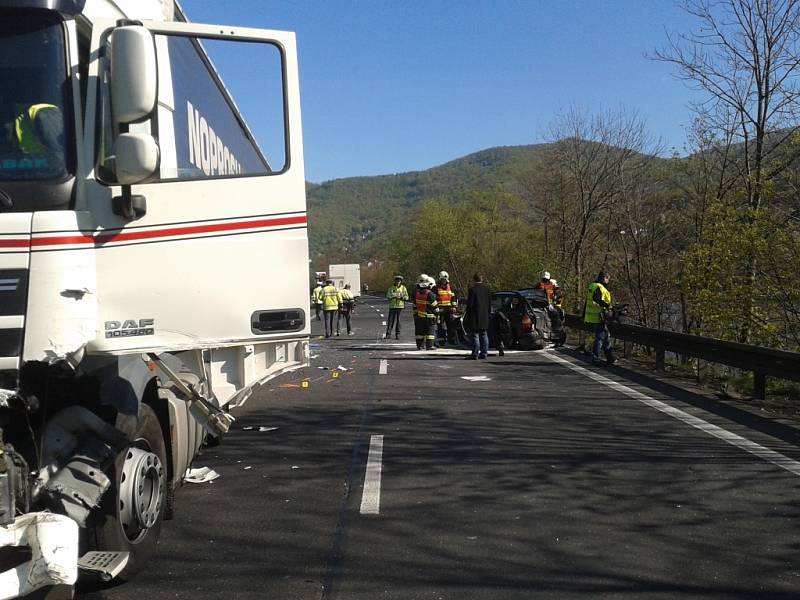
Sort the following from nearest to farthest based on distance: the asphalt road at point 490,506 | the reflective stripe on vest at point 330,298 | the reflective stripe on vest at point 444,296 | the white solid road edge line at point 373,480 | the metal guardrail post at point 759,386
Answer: the asphalt road at point 490,506 < the white solid road edge line at point 373,480 < the metal guardrail post at point 759,386 < the reflective stripe on vest at point 444,296 < the reflective stripe on vest at point 330,298

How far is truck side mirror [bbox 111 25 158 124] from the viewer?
12.3 ft

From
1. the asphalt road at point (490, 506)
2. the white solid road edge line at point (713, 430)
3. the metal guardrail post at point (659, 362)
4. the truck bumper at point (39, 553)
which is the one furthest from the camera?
the metal guardrail post at point (659, 362)

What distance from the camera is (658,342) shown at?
14648 millimetres

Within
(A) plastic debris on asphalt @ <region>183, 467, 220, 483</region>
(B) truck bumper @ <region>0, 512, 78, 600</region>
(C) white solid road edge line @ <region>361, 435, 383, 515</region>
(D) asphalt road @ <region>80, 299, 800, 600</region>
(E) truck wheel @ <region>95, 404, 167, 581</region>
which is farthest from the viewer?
(A) plastic debris on asphalt @ <region>183, 467, 220, 483</region>

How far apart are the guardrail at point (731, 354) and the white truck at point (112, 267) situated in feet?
24.1

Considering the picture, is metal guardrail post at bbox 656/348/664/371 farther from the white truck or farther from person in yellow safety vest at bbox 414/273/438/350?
the white truck

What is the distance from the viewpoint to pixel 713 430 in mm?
8578

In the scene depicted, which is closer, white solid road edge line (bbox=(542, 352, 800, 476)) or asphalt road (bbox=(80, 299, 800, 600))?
asphalt road (bbox=(80, 299, 800, 600))

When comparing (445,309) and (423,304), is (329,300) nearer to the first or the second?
(445,309)

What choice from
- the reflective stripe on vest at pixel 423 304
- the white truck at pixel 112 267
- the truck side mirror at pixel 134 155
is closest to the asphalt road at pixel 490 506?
the white truck at pixel 112 267

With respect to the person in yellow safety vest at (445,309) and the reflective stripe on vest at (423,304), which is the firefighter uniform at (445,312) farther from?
the reflective stripe on vest at (423,304)

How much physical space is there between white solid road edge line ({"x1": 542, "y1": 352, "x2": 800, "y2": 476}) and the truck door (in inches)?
186

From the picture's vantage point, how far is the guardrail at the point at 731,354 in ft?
32.5

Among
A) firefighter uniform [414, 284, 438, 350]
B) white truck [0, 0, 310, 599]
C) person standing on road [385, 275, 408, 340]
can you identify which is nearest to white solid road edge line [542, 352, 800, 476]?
white truck [0, 0, 310, 599]
